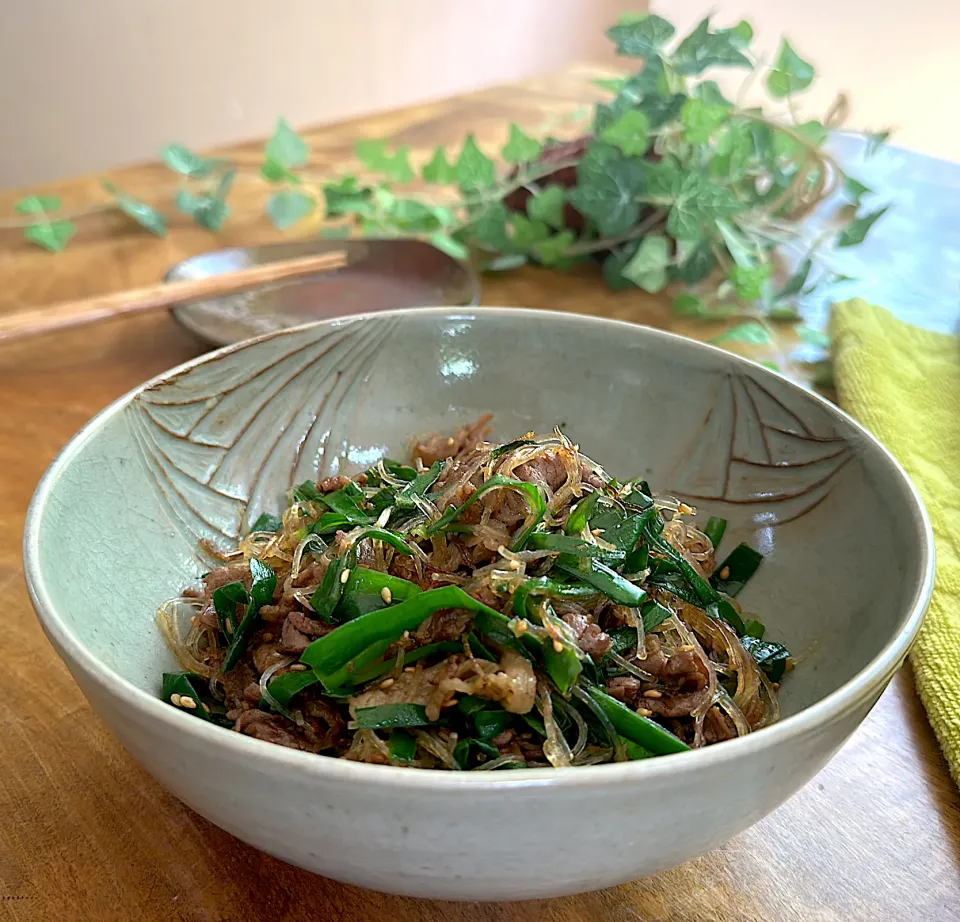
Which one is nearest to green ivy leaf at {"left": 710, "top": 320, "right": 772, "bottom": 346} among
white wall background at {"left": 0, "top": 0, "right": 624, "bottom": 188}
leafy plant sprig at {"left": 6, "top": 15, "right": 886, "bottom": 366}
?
leafy plant sprig at {"left": 6, "top": 15, "right": 886, "bottom": 366}

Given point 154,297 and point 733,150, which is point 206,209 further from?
point 733,150

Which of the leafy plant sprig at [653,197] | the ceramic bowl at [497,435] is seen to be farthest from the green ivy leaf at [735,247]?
the ceramic bowl at [497,435]

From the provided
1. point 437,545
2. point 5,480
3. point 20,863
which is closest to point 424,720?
point 437,545

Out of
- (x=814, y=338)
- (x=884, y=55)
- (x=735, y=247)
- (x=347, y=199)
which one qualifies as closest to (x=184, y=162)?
(x=347, y=199)

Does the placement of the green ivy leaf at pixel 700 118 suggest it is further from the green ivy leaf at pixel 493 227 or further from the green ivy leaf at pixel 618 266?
the green ivy leaf at pixel 493 227

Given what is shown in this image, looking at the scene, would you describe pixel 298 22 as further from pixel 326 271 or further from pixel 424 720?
pixel 424 720

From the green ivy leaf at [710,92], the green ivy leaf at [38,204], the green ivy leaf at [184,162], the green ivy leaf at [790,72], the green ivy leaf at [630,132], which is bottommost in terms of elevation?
the green ivy leaf at [38,204]
